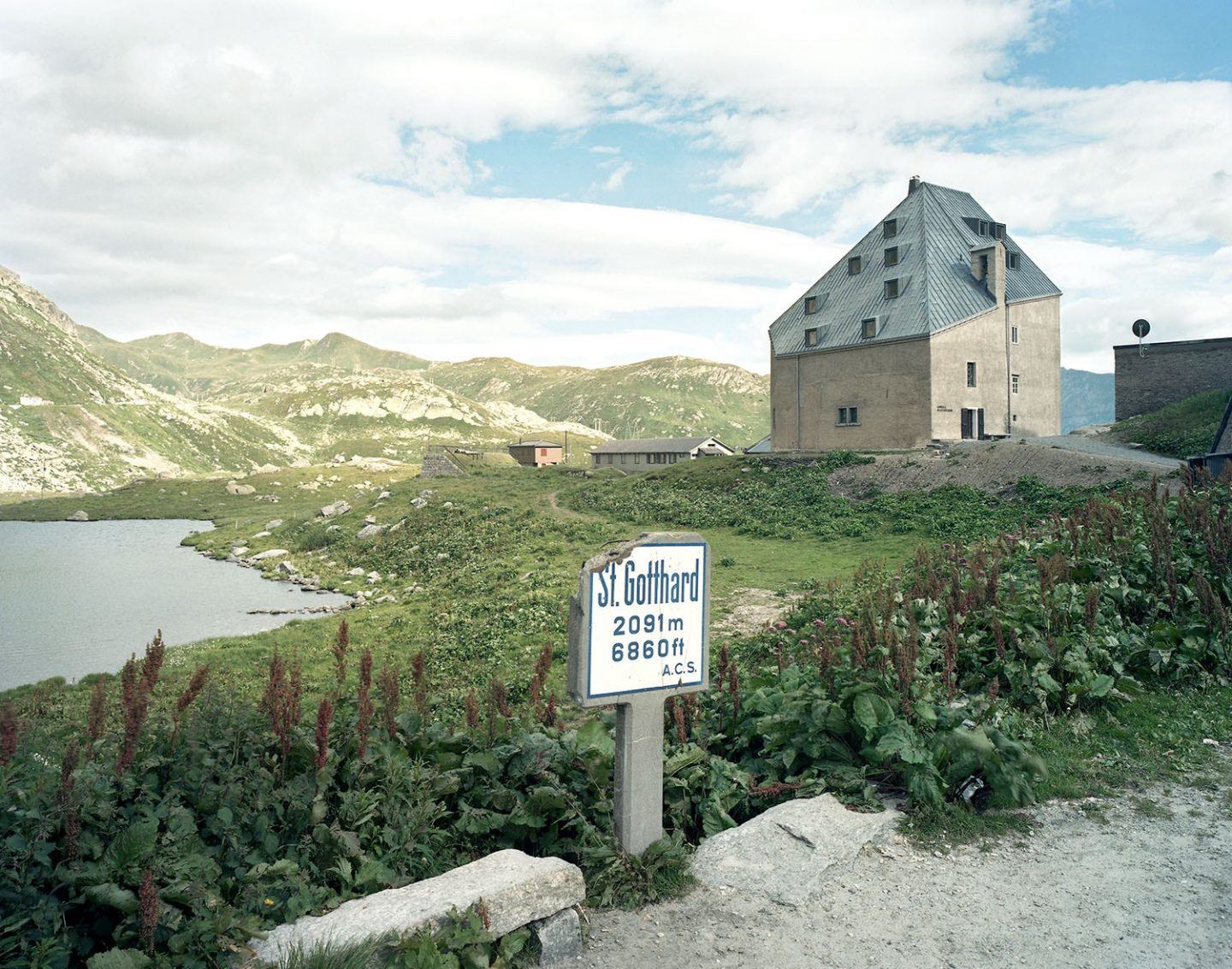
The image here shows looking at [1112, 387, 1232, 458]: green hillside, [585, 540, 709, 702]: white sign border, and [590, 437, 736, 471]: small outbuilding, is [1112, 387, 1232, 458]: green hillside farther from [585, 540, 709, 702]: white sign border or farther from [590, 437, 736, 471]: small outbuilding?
[590, 437, 736, 471]: small outbuilding

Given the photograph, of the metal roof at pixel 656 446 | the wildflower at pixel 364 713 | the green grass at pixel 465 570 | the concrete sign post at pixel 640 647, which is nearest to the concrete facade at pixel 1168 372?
the green grass at pixel 465 570

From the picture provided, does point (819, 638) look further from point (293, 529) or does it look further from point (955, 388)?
point (293, 529)

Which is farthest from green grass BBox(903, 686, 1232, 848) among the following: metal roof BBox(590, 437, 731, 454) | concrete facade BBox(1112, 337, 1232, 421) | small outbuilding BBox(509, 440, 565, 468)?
small outbuilding BBox(509, 440, 565, 468)

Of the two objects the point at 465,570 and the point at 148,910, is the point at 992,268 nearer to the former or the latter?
the point at 465,570

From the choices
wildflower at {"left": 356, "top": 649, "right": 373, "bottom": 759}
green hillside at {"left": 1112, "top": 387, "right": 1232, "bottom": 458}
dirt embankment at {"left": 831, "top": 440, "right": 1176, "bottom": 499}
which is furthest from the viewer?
green hillside at {"left": 1112, "top": 387, "right": 1232, "bottom": 458}

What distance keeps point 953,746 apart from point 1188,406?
48.7 metres

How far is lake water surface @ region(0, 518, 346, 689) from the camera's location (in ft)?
81.1

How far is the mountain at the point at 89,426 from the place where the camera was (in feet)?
406

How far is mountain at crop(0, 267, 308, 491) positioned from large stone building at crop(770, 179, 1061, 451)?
109053 millimetres

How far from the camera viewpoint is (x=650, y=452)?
301ft

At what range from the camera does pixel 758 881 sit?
20.4 ft

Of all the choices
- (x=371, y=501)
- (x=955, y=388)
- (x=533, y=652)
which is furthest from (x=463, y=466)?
(x=533, y=652)

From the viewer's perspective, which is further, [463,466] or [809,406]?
[463,466]

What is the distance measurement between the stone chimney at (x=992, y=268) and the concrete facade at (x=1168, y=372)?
889 cm
